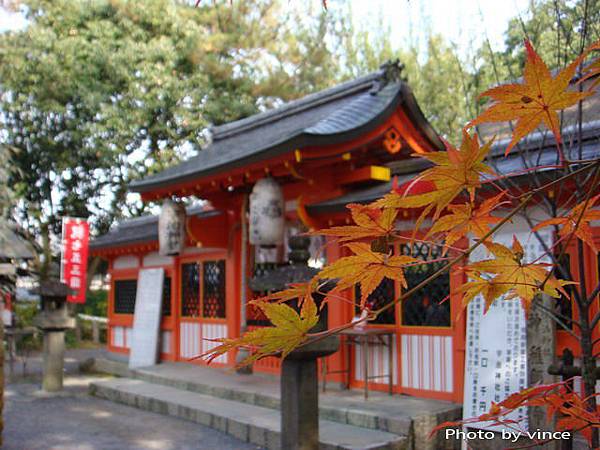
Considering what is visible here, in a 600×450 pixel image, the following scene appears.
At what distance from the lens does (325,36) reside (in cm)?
2077

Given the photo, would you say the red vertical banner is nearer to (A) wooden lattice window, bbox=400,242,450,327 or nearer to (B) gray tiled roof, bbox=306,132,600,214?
(B) gray tiled roof, bbox=306,132,600,214

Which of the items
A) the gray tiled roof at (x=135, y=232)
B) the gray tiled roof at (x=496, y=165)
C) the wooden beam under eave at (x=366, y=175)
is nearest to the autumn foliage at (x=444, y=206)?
the gray tiled roof at (x=496, y=165)

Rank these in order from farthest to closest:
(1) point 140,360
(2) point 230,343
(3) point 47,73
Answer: (3) point 47,73
(1) point 140,360
(2) point 230,343

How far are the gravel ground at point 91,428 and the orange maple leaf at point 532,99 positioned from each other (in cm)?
581

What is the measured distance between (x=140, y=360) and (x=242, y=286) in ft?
12.0

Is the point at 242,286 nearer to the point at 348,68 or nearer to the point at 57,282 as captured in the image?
the point at 57,282

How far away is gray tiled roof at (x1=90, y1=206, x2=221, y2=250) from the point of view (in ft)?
37.1

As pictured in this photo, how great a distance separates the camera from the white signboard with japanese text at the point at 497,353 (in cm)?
503

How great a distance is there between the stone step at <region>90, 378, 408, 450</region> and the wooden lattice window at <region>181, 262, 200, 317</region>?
155 centimetres

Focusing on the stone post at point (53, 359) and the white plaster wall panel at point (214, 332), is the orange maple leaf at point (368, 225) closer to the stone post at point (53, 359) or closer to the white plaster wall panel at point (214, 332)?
the white plaster wall panel at point (214, 332)

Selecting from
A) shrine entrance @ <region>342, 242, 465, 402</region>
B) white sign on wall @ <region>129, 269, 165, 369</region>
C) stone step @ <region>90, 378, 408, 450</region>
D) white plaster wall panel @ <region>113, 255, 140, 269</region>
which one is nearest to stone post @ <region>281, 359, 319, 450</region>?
stone step @ <region>90, 378, 408, 450</region>

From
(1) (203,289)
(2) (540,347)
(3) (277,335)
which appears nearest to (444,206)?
(3) (277,335)

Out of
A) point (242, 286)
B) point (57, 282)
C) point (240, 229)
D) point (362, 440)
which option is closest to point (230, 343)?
point (362, 440)

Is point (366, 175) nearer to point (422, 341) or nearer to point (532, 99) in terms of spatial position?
point (422, 341)
